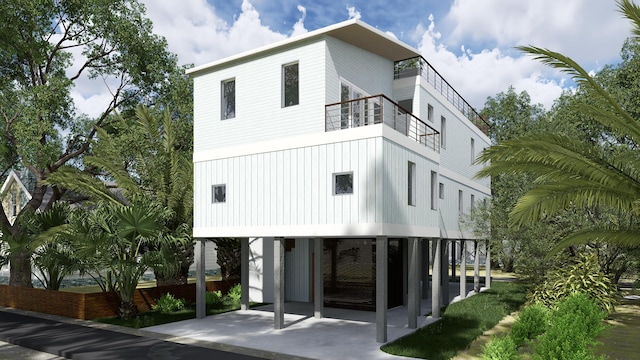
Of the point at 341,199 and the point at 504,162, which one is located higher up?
the point at 504,162

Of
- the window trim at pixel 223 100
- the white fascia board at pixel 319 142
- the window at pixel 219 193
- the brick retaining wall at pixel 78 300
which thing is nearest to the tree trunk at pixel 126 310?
the brick retaining wall at pixel 78 300

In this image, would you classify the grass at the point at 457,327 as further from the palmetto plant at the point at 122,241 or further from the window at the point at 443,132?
the palmetto plant at the point at 122,241

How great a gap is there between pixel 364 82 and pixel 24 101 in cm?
1640

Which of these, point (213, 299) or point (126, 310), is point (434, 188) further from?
point (126, 310)

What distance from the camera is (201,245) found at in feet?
60.0

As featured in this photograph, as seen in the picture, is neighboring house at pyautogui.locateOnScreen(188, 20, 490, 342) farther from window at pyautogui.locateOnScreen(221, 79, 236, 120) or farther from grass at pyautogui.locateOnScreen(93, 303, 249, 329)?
grass at pyautogui.locateOnScreen(93, 303, 249, 329)

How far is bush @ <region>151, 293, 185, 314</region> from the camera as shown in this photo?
18391 mm

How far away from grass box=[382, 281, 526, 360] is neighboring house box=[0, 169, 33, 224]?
3718 cm

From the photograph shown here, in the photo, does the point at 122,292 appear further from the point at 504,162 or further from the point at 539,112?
the point at 539,112

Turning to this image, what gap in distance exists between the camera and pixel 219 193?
1775 cm

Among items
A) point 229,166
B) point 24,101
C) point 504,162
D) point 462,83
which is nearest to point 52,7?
point 24,101

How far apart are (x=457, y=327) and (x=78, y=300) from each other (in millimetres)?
13262

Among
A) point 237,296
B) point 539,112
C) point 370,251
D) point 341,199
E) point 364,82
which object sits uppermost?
point 539,112

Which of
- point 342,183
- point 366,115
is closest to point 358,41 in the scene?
point 366,115
